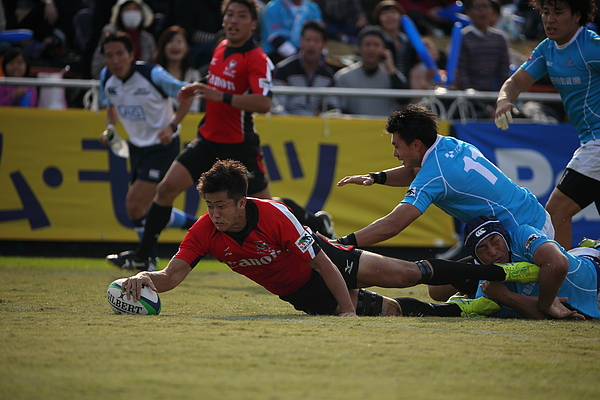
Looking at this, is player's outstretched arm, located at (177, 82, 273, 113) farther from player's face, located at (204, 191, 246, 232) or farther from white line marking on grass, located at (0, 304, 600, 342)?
white line marking on grass, located at (0, 304, 600, 342)

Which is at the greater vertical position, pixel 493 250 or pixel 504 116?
pixel 504 116

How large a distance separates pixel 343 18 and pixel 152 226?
27.8 feet

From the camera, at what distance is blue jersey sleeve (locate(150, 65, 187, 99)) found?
7971 mm

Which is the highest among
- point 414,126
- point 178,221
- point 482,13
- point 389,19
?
point 482,13

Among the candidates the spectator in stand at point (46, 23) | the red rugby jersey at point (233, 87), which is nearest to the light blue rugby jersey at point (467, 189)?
the red rugby jersey at point (233, 87)

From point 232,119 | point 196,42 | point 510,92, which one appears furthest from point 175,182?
point 196,42

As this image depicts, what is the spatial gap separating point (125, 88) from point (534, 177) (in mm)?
5097

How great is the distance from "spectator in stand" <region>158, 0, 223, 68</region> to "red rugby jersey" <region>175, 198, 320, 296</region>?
7034 millimetres

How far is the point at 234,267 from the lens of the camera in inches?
199

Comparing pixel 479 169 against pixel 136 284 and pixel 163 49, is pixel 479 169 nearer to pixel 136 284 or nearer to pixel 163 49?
pixel 136 284

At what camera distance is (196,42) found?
11.7 m

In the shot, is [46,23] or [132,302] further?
[46,23]

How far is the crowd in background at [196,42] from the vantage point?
33.1 feet

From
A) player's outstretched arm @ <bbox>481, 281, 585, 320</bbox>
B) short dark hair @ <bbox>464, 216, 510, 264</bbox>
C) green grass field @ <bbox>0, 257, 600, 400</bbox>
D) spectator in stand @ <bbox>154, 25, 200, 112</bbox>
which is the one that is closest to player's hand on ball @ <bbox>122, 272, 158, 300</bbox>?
green grass field @ <bbox>0, 257, 600, 400</bbox>
